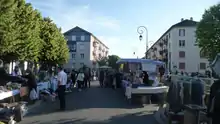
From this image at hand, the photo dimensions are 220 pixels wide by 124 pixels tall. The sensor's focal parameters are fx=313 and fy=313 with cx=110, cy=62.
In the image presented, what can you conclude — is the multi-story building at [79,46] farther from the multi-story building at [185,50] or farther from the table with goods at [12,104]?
the table with goods at [12,104]

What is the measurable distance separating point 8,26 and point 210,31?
3719 centimetres

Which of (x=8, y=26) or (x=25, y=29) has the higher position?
(x=25, y=29)

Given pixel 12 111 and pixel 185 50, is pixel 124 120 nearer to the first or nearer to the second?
pixel 12 111

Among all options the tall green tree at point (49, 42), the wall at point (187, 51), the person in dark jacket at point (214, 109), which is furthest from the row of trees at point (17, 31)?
the wall at point (187, 51)

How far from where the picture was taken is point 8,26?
21188 mm

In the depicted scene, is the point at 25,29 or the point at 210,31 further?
the point at 210,31

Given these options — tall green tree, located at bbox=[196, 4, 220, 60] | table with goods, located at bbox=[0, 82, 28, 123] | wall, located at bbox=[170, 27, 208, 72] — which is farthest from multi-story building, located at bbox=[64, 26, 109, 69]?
table with goods, located at bbox=[0, 82, 28, 123]

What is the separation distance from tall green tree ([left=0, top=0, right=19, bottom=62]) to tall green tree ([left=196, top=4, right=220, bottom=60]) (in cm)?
3501

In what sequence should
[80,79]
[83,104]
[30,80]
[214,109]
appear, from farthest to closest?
[80,79] < [83,104] < [30,80] < [214,109]

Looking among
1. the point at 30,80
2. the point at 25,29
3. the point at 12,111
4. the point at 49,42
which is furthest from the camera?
the point at 49,42

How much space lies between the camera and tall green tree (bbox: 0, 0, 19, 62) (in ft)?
63.3

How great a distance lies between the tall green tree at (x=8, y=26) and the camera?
19297 mm

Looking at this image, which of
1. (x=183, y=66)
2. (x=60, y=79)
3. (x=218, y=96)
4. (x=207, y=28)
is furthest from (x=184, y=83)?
(x=183, y=66)

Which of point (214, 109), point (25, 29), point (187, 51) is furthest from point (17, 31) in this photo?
point (187, 51)
